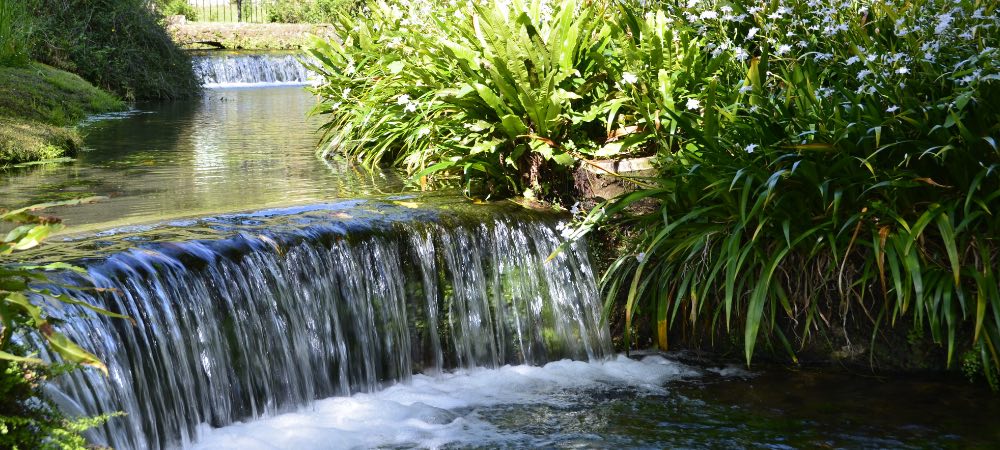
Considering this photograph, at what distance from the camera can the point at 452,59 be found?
280 inches

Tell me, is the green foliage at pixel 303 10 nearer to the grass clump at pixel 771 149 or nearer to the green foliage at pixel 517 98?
the green foliage at pixel 517 98

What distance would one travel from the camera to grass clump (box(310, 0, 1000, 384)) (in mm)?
5016

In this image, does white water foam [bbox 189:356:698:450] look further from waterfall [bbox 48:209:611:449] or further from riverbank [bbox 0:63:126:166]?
riverbank [bbox 0:63:126:166]

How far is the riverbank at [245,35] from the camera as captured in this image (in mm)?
28047

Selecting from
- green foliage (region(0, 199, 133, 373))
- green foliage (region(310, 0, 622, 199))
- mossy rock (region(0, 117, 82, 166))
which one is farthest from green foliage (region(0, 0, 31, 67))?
green foliage (region(0, 199, 133, 373))

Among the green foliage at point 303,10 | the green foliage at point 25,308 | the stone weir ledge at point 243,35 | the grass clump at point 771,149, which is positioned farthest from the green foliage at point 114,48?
the green foliage at point 303,10

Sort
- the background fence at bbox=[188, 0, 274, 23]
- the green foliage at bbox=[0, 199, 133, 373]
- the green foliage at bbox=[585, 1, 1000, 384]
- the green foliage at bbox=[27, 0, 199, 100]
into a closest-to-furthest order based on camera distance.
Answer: the green foliage at bbox=[0, 199, 133, 373] < the green foliage at bbox=[585, 1, 1000, 384] < the green foliage at bbox=[27, 0, 199, 100] < the background fence at bbox=[188, 0, 274, 23]

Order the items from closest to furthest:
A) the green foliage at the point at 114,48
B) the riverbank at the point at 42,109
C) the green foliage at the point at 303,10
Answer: the riverbank at the point at 42,109 < the green foliage at the point at 114,48 < the green foliage at the point at 303,10

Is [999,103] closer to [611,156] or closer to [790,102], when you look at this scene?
[790,102]

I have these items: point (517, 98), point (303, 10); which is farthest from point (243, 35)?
point (517, 98)

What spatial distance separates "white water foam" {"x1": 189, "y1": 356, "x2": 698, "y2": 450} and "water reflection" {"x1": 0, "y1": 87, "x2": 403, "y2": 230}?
5.54 ft

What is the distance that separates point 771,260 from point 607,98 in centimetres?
206

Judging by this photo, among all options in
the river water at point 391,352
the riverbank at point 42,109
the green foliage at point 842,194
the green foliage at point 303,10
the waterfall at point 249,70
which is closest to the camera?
the river water at point 391,352

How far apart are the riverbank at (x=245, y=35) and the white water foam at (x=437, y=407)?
23246 millimetres
